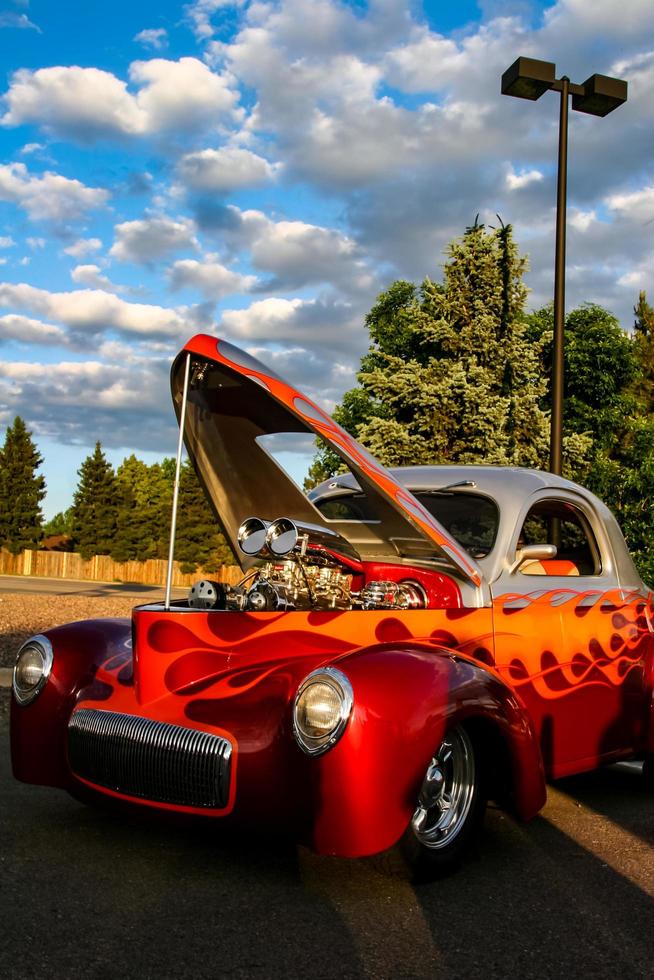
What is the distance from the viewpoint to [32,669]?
480 centimetres

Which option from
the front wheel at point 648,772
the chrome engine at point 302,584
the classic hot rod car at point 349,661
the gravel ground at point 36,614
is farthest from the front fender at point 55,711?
the gravel ground at point 36,614

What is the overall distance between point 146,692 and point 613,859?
2.29 meters

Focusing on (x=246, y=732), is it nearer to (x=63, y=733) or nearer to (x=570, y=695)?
(x=63, y=733)

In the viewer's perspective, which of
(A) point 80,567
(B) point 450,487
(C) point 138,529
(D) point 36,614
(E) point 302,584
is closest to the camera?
(E) point 302,584

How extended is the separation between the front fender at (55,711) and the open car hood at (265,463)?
114cm

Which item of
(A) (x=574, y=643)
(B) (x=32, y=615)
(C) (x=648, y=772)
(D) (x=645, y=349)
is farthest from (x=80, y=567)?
(A) (x=574, y=643)

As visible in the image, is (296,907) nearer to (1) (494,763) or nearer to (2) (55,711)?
(1) (494,763)

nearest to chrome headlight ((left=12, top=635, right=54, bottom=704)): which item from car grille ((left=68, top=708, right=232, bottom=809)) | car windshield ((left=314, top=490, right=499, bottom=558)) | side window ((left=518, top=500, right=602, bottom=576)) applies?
car grille ((left=68, top=708, right=232, bottom=809))

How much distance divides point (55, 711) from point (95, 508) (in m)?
60.1

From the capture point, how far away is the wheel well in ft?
14.3

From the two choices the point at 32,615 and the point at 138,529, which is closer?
the point at 32,615

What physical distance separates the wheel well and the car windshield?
1.22 metres

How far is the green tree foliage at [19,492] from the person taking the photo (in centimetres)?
6444

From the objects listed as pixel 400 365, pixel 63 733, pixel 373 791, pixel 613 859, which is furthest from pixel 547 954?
pixel 400 365
